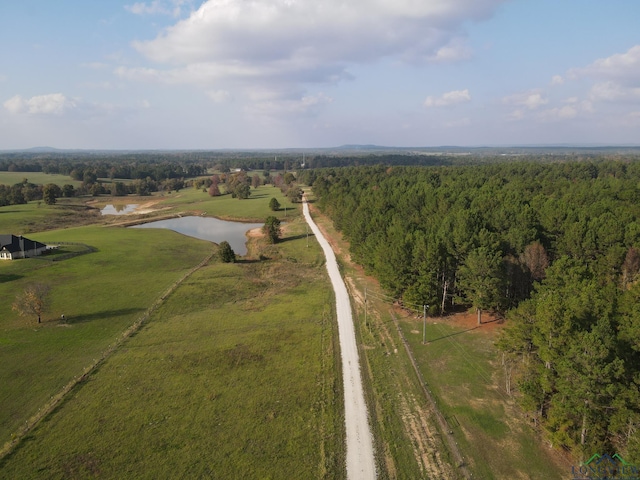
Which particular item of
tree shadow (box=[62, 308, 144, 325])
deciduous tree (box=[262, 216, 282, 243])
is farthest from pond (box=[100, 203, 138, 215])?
tree shadow (box=[62, 308, 144, 325])

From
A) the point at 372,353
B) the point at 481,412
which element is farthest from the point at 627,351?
the point at 372,353

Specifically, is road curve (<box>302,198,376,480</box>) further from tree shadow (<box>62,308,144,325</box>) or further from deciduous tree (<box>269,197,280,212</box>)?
deciduous tree (<box>269,197,280,212</box>)

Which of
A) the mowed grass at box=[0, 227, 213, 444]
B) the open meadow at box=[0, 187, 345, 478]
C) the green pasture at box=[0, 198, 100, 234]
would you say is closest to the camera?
the open meadow at box=[0, 187, 345, 478]

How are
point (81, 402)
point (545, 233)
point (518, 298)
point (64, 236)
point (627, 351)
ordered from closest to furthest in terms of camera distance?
1. point (627, 351)
2. point (81, 402)
3. point (518, 298)
4. point (545, 233)
5. point (64, 236)

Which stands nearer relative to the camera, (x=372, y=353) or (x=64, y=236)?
(x=372, y=353)

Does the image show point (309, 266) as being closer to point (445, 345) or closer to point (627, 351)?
point (445, 345)

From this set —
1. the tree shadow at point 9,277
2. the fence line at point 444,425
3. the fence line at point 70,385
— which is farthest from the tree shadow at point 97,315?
the fence line at point 444,425

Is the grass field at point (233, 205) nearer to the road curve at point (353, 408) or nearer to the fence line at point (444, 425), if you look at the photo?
the road curve at point (353, 408)
